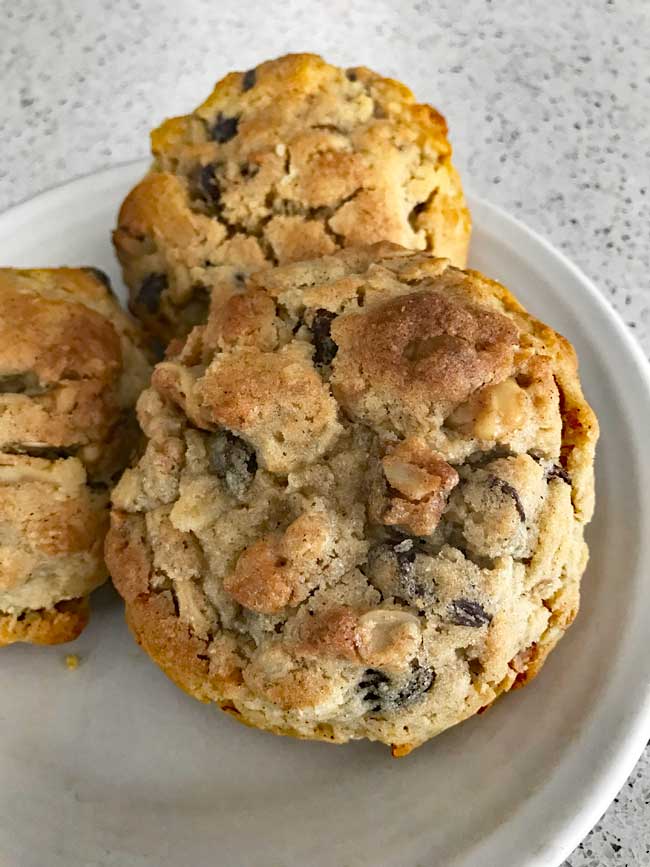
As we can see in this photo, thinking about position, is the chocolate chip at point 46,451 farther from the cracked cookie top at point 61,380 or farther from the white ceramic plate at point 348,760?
the white ceramic plate at point 348,760

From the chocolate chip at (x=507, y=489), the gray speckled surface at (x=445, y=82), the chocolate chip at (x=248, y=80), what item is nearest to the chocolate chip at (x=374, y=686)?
the chocolate chip at (x=507, y=489)

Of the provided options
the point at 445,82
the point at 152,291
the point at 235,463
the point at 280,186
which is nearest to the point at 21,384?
the point at 152,291

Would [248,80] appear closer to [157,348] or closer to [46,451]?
[157,348]

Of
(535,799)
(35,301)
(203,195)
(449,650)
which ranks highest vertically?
(203,195)

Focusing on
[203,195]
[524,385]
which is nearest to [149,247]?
[203,195]

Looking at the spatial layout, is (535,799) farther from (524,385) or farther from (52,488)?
(52,488)
